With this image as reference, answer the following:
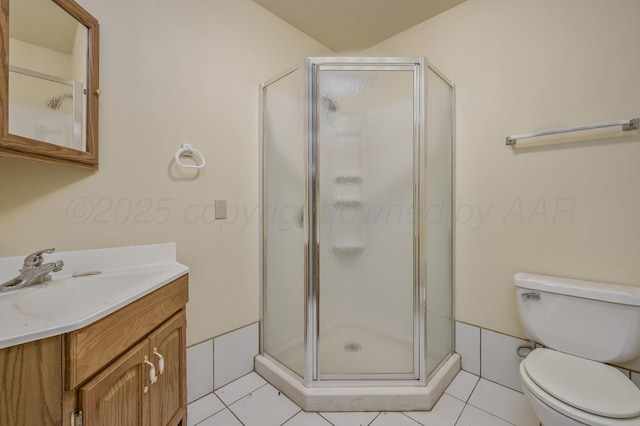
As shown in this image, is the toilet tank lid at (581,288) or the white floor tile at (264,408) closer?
the toilet tank lid at (581,288)

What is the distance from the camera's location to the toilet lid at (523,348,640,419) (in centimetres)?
88

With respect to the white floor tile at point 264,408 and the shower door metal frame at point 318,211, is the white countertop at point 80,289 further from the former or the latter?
the white floor tile at point 264,408

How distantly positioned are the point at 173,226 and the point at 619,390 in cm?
199

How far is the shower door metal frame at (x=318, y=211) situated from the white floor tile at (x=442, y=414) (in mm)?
161

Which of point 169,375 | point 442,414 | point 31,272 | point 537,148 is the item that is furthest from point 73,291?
point 537,148

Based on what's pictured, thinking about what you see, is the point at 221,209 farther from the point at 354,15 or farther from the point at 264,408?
the point at 354,15

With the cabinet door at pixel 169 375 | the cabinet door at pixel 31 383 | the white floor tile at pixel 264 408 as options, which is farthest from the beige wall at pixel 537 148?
the cabinet door at pixel 31 383

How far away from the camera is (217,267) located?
1563 millimetres

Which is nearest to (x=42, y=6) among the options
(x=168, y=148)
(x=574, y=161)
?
(x=168, y=148)

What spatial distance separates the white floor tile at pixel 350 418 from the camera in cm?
131

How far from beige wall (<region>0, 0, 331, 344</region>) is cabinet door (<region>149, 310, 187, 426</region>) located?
33 cm

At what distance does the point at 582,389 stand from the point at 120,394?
5.19 feet

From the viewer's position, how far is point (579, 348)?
47.6 inches

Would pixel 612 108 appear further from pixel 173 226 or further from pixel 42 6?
pixel 42 6
